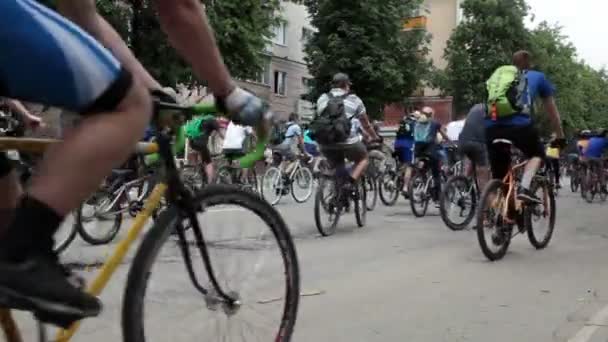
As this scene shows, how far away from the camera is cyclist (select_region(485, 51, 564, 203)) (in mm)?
6801

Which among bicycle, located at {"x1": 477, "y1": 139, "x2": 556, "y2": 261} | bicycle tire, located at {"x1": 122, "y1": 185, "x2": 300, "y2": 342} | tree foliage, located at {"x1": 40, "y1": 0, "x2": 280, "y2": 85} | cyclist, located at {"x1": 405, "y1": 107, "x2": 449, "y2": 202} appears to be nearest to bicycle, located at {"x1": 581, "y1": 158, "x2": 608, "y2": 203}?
cyclist, located at {"x1": 405, "y1": 107, "x2": 449, "y2": 202}

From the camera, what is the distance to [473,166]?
9.98 meters

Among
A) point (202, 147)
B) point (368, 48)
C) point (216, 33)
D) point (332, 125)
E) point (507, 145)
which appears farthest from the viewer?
point (368, 48)

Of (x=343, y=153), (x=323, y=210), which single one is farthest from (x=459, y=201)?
(x=323, y=210)

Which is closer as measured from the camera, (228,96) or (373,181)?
(228,96)

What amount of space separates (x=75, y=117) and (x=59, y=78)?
0.44 feet

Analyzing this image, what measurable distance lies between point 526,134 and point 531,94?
367 mm

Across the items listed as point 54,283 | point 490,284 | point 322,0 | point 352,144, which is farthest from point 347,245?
point 322,0

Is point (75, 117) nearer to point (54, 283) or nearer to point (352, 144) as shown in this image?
point (54, 283)

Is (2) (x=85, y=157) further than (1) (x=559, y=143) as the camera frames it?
No

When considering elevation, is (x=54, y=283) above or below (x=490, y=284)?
above

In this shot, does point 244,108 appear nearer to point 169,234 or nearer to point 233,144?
point 169,234

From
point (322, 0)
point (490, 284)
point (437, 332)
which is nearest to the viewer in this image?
point (437, 332)

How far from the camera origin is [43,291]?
171 centimetres
